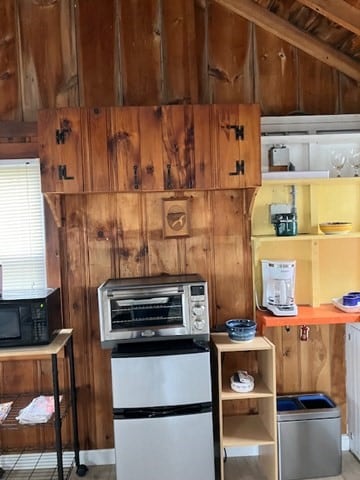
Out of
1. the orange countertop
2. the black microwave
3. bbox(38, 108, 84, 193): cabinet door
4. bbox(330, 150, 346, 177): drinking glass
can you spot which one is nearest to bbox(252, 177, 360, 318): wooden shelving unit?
bbox(330, 150, 346, 177): drinking glass

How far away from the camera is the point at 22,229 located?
2846mm

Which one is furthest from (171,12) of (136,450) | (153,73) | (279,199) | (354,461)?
(354,461)

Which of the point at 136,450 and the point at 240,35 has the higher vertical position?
the point at 240,35

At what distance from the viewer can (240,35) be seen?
2844mm

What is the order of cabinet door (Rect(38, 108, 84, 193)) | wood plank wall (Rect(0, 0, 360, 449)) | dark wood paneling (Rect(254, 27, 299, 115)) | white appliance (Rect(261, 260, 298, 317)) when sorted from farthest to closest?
dark wood paneling (Rect(254, 27, 299, 115)) → wood plank wall (Rect(0, 0, 360, 449)) → white appliance (Rect(261, 260, 298, 317)) → cabinet door (Rect(38, 108, 84, 193))

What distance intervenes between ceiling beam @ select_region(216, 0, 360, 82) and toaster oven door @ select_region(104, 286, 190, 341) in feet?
5.66

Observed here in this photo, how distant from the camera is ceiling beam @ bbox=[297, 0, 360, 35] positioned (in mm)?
2283

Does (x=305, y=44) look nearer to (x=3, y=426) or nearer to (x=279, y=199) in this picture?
(x=279, y=199)

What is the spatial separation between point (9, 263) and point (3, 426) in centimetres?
97

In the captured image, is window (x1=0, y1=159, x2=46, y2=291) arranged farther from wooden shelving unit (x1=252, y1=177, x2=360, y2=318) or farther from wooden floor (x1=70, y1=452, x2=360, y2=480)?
wooden shelving unit (x1=252, y1=177, x2=360, y2=318)

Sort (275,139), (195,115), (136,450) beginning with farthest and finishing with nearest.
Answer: (275,139) < (195,115) < (136,450)

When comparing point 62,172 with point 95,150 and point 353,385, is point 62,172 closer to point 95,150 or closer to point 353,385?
point 95,150

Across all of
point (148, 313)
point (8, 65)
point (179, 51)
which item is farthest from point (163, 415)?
point (8, 65)

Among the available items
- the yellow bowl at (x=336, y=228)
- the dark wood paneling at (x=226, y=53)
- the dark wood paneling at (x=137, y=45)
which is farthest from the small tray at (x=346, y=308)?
the dark wood paneling at (x=137, y=45)
